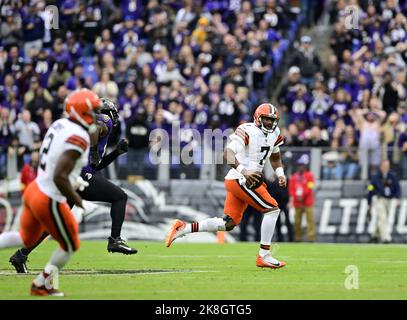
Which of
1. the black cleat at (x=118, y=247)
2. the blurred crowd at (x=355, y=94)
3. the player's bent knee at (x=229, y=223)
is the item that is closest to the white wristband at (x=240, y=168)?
the player's bent knee at (x=229, y=223)

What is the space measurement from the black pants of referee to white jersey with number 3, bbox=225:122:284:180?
1419 mm

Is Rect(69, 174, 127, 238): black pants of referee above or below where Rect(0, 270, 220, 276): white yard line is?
above

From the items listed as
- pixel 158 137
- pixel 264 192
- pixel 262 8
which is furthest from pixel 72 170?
pixel 262 8

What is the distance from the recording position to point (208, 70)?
23.8 metres

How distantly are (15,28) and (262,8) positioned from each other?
6437 millimetres

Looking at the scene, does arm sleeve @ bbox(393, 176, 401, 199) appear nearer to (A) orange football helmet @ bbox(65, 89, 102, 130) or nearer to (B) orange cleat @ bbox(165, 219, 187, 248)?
(B) orange cleat @ bbox(165, 219, 187, 248)

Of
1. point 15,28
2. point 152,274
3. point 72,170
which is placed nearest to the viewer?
point 72,170

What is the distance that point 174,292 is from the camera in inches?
388

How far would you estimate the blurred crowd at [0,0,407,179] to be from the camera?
22.0 m

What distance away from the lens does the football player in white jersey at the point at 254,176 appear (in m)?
12.8

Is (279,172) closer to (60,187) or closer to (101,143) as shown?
(101,143)

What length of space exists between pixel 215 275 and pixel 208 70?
486 inches

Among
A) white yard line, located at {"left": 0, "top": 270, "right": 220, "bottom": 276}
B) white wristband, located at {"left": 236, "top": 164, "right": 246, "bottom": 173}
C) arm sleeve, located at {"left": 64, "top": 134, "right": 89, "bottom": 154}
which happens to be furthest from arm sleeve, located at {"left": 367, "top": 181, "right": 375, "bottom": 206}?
arm sleeve, located at {"left": 64, "top": 134, "right": 89, "bottom": 154}

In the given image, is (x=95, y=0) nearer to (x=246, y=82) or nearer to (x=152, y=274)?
(x=246, y=82)
